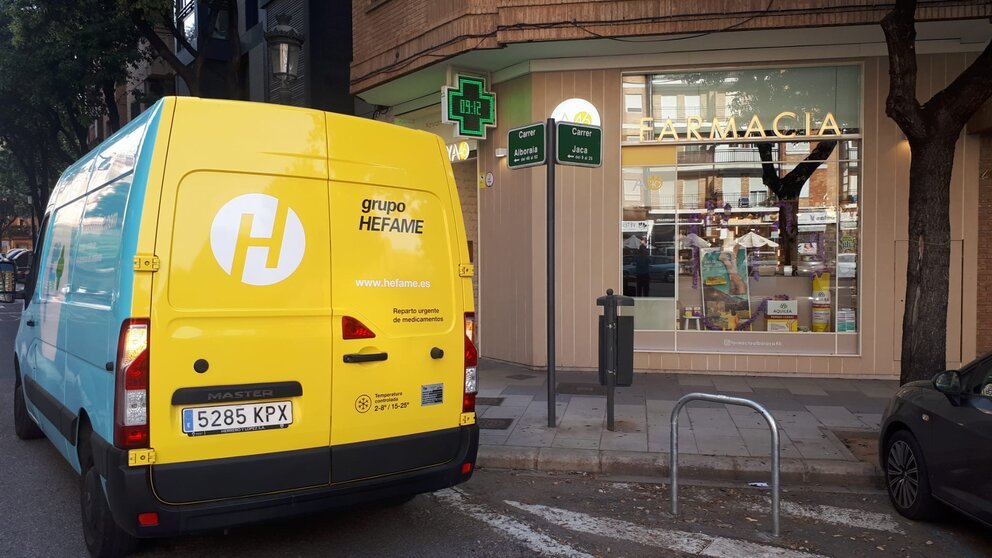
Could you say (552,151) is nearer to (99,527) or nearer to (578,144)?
(578,144)

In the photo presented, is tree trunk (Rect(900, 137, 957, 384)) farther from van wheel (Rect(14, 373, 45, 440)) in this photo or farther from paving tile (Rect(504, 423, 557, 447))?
van wheel (Rect(14, 373, 45, 440))

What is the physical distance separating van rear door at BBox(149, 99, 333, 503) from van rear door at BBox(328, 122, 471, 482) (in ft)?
0.38

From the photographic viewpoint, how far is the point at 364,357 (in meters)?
4.00

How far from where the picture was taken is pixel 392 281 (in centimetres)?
416

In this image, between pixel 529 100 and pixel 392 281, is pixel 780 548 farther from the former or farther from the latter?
pixel 529 100

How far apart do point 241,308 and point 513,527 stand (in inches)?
91.3

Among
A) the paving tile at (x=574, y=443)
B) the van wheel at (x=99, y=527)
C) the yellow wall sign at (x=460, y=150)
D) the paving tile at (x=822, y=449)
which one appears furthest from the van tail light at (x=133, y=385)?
the yellow wall sign at (x=460, y=150)

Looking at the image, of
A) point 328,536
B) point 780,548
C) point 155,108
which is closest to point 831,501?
point 780,548

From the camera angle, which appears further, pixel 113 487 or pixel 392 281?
pixel 392 281

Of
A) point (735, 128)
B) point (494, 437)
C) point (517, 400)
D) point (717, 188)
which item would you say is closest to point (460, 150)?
point (717, 188)

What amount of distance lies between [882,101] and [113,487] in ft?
32.1

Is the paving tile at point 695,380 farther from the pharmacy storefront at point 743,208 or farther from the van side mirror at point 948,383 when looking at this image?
the van side mirror at point 948,383

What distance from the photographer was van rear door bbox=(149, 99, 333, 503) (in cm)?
347

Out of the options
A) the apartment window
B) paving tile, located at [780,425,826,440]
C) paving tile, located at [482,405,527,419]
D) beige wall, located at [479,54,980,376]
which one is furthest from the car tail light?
the apartment window
